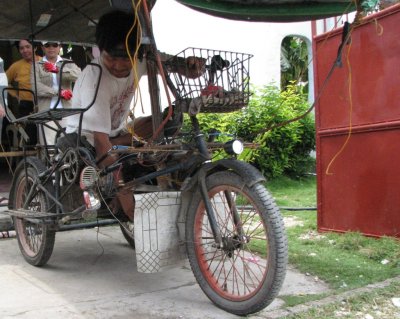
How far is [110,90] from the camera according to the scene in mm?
3922

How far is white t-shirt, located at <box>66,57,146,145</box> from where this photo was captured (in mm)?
3836

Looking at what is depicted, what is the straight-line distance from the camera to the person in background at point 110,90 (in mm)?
3756

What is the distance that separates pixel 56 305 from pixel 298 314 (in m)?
1.59

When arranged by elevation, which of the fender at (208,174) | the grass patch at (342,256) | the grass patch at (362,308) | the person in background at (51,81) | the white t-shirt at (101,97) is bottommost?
the grass patch at (362,308)

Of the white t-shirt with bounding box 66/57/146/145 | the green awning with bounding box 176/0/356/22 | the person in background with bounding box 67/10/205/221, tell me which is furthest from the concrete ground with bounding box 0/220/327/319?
the green awning with bounding box 176/0/356/22

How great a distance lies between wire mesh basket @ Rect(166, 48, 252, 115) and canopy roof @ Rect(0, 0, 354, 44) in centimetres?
39

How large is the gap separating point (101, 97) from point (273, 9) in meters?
1.44

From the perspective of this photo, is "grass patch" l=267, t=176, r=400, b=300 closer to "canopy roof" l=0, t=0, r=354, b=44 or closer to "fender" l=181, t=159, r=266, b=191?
"fender" l=181, t=159, r=266, b=191

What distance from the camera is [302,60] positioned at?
1739cm

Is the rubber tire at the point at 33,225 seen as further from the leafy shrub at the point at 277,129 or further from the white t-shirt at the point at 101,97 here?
the leafy shrub at the point at 277,129

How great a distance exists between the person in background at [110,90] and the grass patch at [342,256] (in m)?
1.62

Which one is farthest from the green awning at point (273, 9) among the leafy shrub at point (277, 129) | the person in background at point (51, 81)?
the leafy shrub at point (277, 129)

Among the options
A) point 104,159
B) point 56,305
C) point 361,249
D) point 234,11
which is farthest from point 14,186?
point 361,249

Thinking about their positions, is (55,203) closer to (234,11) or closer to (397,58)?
(234,11)
